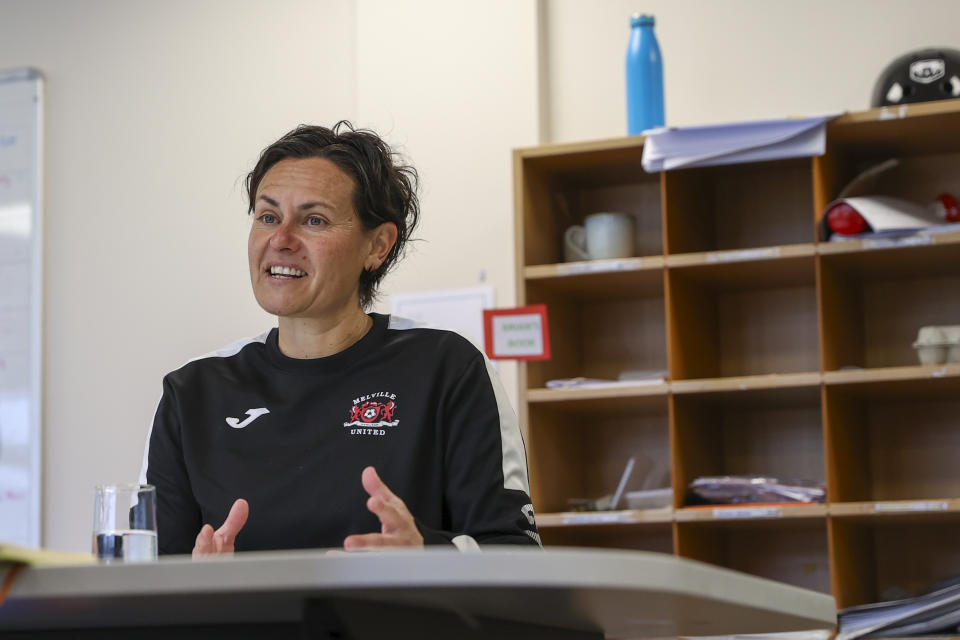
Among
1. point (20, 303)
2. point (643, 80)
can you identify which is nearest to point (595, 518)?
point (643, 80)

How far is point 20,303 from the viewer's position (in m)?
4.08

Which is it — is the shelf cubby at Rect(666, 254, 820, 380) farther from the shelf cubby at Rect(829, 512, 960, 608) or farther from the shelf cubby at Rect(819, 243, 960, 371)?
the shelf cubby at Rect(829, 512, 960, 608)

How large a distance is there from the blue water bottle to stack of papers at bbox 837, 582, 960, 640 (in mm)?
1311

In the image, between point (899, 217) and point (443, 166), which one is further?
point (443, 166)

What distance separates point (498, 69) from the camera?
12.0ft

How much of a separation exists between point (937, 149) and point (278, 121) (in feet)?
6.77

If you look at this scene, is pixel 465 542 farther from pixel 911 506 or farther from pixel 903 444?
pixel 903 444

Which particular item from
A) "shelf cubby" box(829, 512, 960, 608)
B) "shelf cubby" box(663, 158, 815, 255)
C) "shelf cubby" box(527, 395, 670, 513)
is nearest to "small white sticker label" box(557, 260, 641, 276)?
"shelf cubby" box(663, 158, 815, 255)

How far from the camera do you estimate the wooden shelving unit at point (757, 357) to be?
2.87 metres

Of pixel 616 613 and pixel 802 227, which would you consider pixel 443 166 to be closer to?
pixel 802 227

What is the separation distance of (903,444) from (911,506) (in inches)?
19.4

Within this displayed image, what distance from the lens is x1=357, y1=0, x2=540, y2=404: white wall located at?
3.59 metres

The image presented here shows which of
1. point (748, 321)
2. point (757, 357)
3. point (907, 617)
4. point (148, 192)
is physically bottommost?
point (907, 617)

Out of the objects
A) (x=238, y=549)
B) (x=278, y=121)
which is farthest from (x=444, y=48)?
(x=238, y=549)
